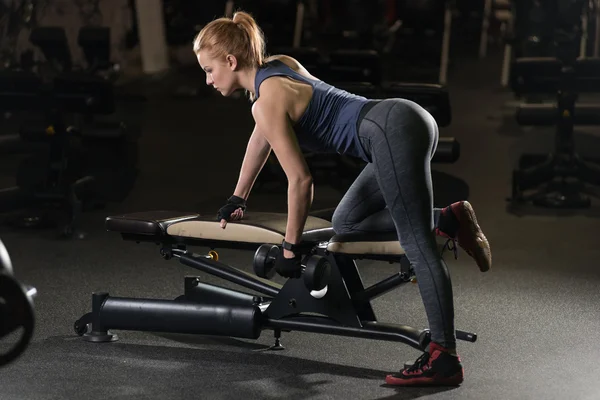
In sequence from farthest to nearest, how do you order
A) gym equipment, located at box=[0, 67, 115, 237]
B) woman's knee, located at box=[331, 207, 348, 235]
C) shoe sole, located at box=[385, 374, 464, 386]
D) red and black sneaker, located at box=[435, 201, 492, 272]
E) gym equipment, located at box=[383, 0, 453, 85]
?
1. gym equipment, located at box=[383, 0, 453, 85]
2. gym equipment, located at box=[0, 67, 115, 237]
3. woman's knee, located at box=[331, 207, 348, 235]
4. red and black sneaker, located at box=[435, 201, 492, 272]
5. shoe sole, located at box=[385, 374, 464, 386]

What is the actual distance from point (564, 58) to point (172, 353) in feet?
11.2

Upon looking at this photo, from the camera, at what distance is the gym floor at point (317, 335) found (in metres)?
3.11

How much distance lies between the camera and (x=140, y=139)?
7488 mm

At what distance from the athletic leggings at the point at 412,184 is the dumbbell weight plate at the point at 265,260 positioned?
382mm

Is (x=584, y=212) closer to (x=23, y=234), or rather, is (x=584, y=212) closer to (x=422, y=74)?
(x=422, y=74)

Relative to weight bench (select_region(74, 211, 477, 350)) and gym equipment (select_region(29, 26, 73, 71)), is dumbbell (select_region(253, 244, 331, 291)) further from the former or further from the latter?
gym equipment (select_region(29, 26, 73, 71))

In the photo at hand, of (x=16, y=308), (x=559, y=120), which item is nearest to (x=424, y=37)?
(x=559, y=120)

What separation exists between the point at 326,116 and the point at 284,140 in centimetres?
19

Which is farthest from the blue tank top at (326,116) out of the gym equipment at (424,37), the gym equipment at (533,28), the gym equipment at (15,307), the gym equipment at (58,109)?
the gym equipment at (424,37)

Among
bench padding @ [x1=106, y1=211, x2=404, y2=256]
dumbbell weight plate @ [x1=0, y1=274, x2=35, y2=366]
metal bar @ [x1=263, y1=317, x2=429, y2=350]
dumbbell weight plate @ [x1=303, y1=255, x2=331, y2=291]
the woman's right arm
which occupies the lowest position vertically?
metal bar @ [x1=263, y1=317, x2=429, y2=350]

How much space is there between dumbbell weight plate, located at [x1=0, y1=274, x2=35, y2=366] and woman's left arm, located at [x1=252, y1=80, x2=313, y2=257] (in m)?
1.10

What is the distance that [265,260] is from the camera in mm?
3125

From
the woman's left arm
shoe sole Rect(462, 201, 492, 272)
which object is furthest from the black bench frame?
the woman's left arm

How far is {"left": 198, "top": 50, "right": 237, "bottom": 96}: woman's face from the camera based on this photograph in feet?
9.95
